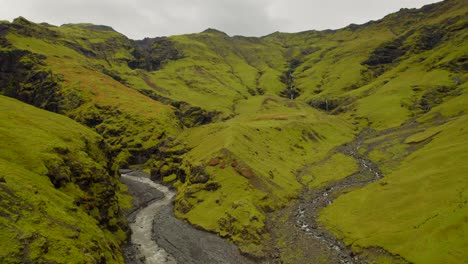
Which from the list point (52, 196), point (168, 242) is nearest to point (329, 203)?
point (168, 242)

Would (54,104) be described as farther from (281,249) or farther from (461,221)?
(461,221)

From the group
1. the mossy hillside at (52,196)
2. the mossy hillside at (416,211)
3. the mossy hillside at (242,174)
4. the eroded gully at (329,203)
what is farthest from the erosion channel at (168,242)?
the mossy hillside at (416,211)

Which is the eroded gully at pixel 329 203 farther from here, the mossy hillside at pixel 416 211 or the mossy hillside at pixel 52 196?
the mossy hillside at pixel 52 196

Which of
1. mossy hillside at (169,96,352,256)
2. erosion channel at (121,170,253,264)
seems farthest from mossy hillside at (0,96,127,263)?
mossy hillside at (169,96,352,256)

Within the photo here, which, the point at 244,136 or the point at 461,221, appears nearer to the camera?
the point at 461,221

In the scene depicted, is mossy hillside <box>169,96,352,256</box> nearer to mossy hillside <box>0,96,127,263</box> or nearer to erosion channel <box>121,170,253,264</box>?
erosion channel <box>121,170,253,264</box>

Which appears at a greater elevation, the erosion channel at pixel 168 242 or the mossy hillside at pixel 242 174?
the mossy hillside at pixel 242 174

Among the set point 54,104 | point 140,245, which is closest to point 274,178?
point 140,245
